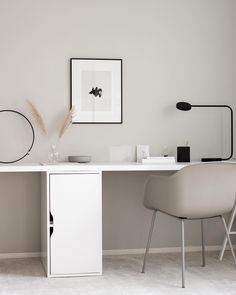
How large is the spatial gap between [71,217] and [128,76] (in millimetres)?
1281

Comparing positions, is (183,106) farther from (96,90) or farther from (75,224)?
(75,224)

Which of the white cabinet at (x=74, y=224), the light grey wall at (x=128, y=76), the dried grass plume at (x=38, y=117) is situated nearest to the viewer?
the white cabinet at (x=74, y=224)

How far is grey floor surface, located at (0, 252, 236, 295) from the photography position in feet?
11.3

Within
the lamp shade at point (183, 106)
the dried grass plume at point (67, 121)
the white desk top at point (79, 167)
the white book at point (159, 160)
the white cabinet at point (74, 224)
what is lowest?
the white cabinet at point (74, 224)

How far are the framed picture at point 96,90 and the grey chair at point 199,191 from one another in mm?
962

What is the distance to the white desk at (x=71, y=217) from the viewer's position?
3781 millimetres

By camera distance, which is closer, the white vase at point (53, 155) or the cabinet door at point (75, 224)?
the cabinet door at point (75, 224)

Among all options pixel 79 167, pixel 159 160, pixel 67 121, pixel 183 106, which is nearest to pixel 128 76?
pixel 183 106

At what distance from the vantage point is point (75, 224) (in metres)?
3.81

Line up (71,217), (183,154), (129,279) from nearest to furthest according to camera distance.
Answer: (129,279)
(71,217)
(183,154)

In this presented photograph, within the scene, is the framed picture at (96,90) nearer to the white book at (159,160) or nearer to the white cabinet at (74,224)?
the white book at (159,160)

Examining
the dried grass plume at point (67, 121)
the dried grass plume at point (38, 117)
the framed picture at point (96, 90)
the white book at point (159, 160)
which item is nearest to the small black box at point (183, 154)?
the white book at point (159, 160)

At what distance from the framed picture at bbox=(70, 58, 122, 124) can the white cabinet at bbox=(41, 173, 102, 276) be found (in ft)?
2.36

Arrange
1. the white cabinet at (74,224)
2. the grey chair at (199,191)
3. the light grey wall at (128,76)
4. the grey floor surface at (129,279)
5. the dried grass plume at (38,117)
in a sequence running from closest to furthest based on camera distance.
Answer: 1. the grey floor surface at (129,279)
2. the grey chair at (199,191)
3. the white cabinet at (74,224)
4. the dried grass plume at (38,117)
5. the light grey wall at (128,76)
